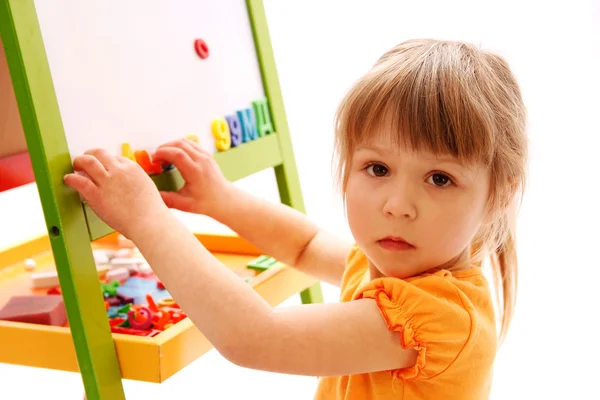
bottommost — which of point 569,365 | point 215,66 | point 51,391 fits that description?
point 569,365

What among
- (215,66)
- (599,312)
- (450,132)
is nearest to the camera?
(450,132)

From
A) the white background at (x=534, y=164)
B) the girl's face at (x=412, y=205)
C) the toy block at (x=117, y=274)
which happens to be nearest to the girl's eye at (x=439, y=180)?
the girl's face at (x=412, y=205)

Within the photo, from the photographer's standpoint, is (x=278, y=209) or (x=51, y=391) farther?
(x=51, y=391)

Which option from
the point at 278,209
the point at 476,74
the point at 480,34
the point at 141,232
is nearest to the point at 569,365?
the point at 480,34

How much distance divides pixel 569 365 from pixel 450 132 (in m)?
0.99

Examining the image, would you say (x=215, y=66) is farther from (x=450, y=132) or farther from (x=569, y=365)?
(x=569, y=365)

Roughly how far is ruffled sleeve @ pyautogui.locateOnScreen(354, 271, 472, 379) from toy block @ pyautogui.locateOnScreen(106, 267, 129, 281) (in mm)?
448

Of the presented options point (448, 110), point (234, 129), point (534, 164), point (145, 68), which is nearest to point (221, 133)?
point (234, 129)

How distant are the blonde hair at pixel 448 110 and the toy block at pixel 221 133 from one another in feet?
0.72

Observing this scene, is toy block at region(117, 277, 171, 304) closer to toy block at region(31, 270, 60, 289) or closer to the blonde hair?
toy block at region(31, 270, 60, 289)

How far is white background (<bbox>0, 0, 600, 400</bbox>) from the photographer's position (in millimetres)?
1582

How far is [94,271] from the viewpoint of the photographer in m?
0.83

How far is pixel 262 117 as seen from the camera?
3.82ft

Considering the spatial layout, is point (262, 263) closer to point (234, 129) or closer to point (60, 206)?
point (234, 129)
